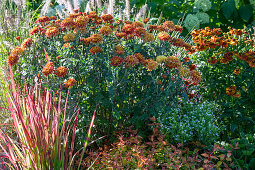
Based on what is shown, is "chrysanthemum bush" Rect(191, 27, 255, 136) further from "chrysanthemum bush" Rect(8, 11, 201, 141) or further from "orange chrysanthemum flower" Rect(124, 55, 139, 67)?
"orange chrysanthemum flower" Rect(124, 55, 139, 67)

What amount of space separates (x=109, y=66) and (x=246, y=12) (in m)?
4.85

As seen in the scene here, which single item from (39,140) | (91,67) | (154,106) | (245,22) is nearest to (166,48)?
(154,106)

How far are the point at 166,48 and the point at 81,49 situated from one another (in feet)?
2.95

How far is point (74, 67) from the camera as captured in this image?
105 inches

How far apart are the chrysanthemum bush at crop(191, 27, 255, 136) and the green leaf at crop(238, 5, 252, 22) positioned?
3.07 meters

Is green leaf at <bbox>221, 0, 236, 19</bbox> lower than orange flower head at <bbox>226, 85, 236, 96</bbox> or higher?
higher

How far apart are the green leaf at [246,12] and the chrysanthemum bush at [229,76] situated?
3066 mm

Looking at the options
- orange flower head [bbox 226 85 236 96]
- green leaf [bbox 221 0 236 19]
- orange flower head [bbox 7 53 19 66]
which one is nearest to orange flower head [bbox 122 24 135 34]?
orange flower head [bbox 7 53 19 66]

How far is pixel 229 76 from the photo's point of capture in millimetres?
3215

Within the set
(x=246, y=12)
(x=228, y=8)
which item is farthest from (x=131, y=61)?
(x=246, y=12)

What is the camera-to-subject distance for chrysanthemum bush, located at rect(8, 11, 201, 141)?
2488 millimetres

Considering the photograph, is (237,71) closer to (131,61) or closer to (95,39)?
(131,61)

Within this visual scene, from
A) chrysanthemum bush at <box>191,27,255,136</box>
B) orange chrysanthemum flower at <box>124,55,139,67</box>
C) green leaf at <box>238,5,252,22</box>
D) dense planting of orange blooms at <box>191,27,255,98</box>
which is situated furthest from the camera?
green leaf at <box>238,5,252,22</box>

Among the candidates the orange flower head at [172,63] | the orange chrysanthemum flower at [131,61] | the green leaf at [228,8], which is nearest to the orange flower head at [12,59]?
the orange chrysanthemum flower at [131,61]
